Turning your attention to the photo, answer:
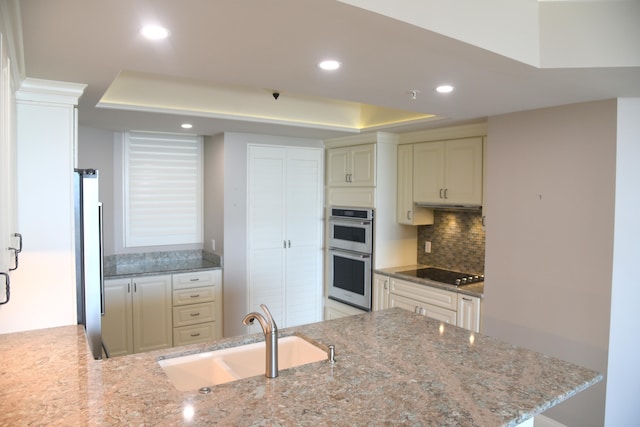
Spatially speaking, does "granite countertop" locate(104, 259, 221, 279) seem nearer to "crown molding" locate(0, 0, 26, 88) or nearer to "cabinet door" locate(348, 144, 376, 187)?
"cabinet door" locate(348, 144, 376, 187)

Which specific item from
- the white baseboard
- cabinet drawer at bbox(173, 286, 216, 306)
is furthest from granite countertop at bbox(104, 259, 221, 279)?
the white baseboard

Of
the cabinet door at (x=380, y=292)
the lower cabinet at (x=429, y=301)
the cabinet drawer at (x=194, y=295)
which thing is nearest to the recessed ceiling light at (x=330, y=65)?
the lower cabinet at (x=429, y=301)

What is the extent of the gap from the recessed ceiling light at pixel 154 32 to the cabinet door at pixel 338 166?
3111mm

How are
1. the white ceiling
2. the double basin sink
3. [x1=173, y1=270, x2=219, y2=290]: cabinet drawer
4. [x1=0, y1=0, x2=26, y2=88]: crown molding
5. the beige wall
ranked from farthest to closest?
[x1=173, y1=270, x2=219, y2=290]: cabinet drawer < the beige wall < the double basin sink < the white ceiling < [x1=0, y1=0, x2=26, y2=88]: crown molding

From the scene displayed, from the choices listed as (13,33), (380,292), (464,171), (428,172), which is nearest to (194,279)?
(380,292)

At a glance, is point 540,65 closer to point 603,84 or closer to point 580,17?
point 580,17

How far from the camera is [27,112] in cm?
224

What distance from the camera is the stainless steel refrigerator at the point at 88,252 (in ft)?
7.75

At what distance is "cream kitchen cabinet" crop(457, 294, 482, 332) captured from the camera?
135 inches

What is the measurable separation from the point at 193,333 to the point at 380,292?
1.91m

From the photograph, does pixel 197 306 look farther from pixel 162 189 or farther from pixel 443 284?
pixel 443 284

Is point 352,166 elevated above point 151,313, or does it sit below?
above

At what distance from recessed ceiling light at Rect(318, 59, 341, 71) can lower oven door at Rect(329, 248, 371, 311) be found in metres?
→ 2.65

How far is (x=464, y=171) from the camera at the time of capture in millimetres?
3764
